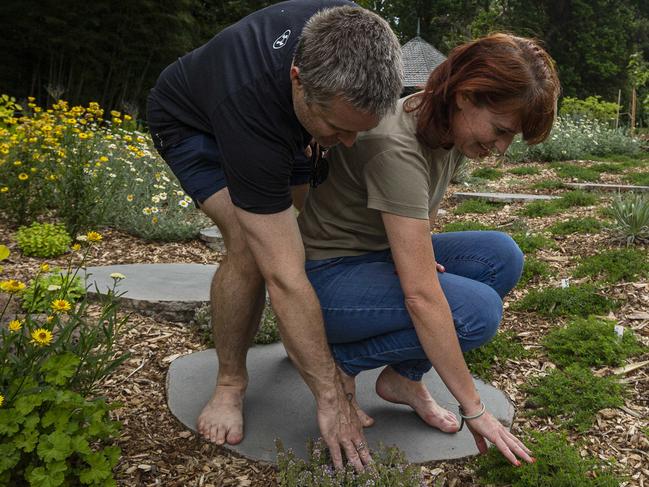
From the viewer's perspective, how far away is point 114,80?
13648 mm

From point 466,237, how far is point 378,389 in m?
0.63

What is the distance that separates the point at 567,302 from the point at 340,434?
5.89 ft

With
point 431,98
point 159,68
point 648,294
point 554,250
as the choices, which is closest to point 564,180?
point 554,250

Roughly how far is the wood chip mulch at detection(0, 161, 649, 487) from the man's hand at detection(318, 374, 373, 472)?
9.3 inches

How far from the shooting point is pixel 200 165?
2.00 m

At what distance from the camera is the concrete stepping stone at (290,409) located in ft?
6.65

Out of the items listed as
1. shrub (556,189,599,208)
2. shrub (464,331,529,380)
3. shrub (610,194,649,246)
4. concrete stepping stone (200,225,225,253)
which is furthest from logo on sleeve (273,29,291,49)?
shrub (556,189,599,208)

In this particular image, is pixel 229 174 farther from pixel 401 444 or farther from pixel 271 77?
pixel 401 444

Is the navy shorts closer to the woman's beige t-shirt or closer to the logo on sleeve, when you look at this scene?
the woman's beige t-shirt

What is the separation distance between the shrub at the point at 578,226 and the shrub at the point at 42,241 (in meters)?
3.26

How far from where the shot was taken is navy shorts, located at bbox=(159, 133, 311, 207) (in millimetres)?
1969

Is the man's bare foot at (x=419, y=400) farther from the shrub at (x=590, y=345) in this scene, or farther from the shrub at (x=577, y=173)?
the shrub at (x=577, y=173)

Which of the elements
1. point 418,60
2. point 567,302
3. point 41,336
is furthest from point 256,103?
point 418,60

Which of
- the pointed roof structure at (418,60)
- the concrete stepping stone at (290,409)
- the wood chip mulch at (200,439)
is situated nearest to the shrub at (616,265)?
the wood chip mulch at (200,439)
